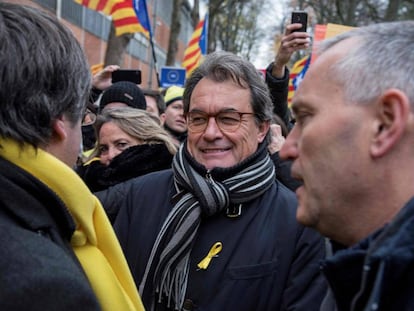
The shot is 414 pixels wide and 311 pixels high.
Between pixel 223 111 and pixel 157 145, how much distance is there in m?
0.97

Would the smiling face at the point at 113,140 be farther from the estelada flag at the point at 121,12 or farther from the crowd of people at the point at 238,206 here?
the estelada flag at the point at 121,12

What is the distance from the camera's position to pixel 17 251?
4.26ft

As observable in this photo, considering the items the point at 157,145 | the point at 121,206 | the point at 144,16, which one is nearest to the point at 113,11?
the point at 144,16

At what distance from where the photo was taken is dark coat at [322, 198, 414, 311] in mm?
1173

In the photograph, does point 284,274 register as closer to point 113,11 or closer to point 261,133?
point 261,133

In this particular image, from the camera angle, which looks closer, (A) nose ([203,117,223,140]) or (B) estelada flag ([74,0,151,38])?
(A) nose ([203,117,223,140])

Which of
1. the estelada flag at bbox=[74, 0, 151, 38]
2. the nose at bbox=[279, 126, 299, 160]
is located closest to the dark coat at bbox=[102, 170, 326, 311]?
the nose at bbox=[279, 126, 299, 160]

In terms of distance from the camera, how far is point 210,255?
2.21m

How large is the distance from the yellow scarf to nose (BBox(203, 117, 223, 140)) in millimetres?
805

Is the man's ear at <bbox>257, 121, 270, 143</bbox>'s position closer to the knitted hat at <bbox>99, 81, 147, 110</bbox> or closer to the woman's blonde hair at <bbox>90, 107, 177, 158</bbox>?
the woman's blonde hair at <bbox>90, 107, 177, 158</bbox>

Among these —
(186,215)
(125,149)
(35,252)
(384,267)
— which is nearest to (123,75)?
(125,149)

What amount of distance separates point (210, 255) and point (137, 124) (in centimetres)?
153

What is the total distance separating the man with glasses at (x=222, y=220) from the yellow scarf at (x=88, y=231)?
1.66 ft

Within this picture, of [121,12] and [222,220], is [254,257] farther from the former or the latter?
[121,12]
